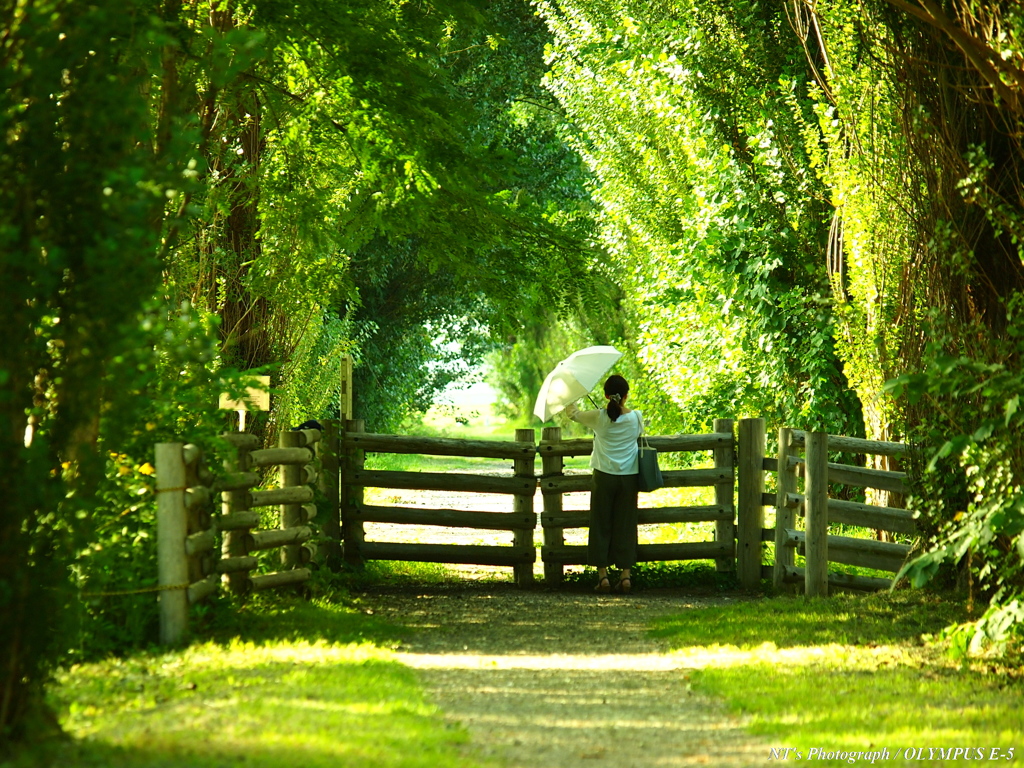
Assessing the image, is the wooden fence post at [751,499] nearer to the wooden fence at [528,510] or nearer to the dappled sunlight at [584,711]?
the wooden fence at [528,510]

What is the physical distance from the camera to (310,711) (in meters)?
5.38

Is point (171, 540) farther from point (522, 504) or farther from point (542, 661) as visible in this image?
point (522, 504)

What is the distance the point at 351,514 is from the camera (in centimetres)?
1114

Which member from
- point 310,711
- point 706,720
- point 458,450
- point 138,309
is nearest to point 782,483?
point 458,450

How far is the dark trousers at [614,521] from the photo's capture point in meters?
Result: 10.8

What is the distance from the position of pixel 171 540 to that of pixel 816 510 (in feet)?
17.4

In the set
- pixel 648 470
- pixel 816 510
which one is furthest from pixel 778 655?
pixel 648 470

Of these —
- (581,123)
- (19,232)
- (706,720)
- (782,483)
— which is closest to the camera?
(19,232)

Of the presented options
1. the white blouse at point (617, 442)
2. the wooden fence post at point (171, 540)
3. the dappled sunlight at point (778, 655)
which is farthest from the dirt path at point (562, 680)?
the wooden fence post at point (171, 540)

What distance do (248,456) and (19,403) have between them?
13.0 ft

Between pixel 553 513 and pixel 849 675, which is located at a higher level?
pixel 553 513

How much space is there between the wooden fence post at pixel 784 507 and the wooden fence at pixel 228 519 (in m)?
4.18

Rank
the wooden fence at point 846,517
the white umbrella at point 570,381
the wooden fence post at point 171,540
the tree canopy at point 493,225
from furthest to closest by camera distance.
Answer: the white umbrella at point 570,381 → the wooden fence at point 846,517 → the wooden fence post at point 171,540 → the tree canopy at point 493,225

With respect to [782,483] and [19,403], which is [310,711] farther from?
[782,483]
